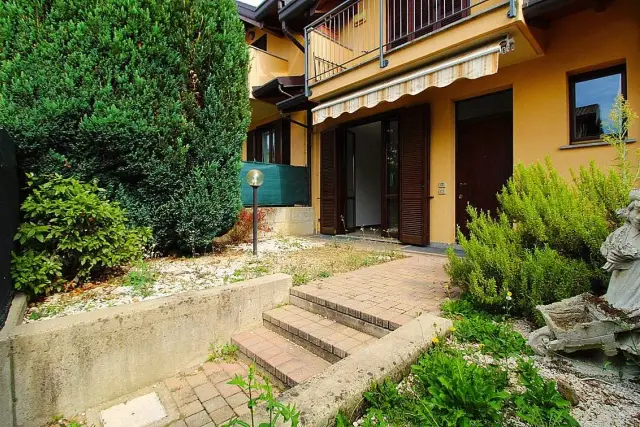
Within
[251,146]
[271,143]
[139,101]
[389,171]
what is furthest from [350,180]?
[139,101]

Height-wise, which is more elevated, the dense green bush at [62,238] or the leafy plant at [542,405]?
the dense green bush at [62,238]

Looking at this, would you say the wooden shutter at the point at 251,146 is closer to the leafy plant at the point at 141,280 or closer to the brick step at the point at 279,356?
the leafy plant at the point at 141,280

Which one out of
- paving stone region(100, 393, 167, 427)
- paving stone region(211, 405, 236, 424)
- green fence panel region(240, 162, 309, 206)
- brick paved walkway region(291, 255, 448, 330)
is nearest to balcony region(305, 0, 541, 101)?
green fence panel region(240, 162, 309, 206)

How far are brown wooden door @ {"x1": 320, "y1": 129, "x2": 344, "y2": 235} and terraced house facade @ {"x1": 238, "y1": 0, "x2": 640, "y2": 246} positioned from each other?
0.04 metres

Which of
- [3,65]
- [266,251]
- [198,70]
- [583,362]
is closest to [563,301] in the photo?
[583,362]

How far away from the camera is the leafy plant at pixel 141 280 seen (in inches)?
139

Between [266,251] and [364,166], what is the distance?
534 cm

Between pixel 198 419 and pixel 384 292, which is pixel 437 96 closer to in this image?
pixel 384 292

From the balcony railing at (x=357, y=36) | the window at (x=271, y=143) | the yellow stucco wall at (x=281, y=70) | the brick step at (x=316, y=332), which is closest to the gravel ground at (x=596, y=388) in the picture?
the brick step at (x=316, y=332)

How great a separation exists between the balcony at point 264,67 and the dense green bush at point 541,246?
820 centimetres

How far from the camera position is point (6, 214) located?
9.08 ft

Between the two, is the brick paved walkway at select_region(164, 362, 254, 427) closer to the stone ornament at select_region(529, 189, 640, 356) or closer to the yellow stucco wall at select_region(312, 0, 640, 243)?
the stone ornament at select_region(529, 189, 640, 356)

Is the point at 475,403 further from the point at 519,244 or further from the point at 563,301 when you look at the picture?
the point at 519,244

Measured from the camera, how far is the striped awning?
4.78 m
